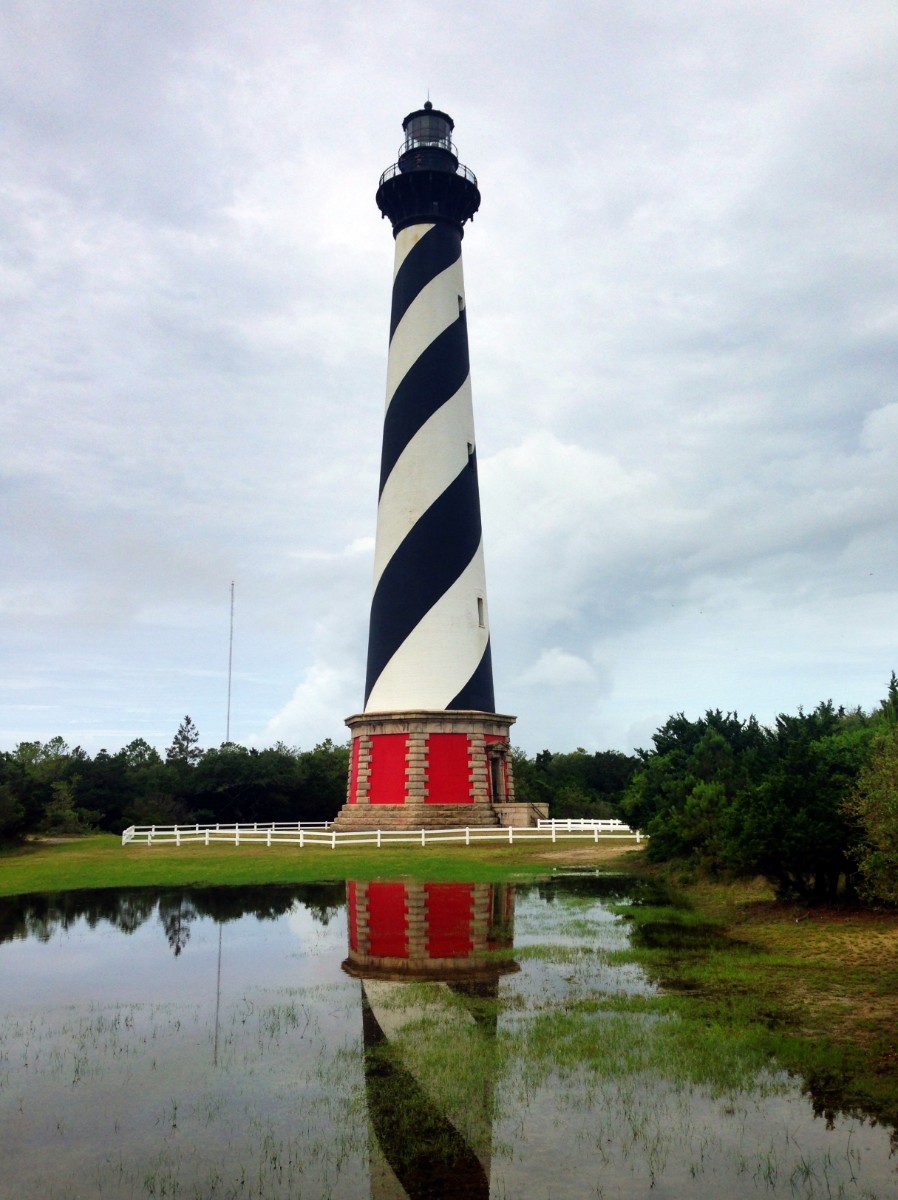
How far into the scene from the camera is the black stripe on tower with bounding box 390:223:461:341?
34531 mm

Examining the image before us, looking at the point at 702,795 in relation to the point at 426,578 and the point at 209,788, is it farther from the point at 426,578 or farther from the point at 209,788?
the point at 209,788

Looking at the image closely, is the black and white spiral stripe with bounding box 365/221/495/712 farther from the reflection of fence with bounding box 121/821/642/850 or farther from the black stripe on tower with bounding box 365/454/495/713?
the reflection of fence with bounding box 121/821/642/850

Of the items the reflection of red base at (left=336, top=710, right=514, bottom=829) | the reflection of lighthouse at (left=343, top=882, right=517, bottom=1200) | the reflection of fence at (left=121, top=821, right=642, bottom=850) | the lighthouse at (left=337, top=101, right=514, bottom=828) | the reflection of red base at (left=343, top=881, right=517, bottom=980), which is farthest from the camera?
the lighthouse at (left=337, top=101, right=514, bottom=828)

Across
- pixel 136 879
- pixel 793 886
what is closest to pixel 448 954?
pixel 793 886

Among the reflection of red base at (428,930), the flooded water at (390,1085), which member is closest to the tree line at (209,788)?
the reflection of red base at (428,930)

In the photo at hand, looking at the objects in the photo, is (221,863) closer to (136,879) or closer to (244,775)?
(136,879)

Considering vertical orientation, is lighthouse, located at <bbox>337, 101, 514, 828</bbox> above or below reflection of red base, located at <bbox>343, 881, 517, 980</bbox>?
above

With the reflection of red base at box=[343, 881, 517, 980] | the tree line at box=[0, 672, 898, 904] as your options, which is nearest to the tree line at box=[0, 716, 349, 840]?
the tree line at box=[0, 672, 898, 904]

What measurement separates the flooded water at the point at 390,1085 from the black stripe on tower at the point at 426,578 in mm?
19945

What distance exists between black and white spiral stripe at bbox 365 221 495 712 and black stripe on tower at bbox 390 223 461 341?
0.04 m

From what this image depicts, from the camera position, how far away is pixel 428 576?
31844 millimetres

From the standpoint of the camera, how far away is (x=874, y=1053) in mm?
7242

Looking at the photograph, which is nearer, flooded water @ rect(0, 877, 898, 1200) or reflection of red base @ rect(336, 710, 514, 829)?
flooded water @ rect(0, 877, 898, 1200)

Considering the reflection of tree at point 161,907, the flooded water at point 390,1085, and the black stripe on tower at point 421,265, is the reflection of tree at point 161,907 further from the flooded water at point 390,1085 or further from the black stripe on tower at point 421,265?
the black stripe on tower at point 421,265
